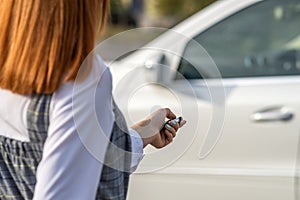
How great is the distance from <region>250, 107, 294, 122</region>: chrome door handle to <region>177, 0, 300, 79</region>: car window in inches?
16.0

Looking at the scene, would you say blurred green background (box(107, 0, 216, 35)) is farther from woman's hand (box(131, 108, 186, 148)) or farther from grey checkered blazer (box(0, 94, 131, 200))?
grey checkered blazer (box(0, 94, 131, 200))

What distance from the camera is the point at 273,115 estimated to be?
347 cm

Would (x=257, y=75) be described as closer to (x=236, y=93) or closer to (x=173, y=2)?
(x=236, y=93)

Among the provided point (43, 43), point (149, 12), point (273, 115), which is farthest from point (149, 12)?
point (43, 43)

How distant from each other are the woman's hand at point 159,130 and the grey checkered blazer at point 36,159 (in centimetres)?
12

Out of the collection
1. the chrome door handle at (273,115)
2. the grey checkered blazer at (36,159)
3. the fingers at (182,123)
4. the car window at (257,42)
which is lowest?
the grey checkered blazer at (36,159)

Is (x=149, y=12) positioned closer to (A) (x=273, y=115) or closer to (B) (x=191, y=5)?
(B) (x=191, y=5)

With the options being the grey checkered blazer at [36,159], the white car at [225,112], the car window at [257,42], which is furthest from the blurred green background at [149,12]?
the grey checkered blazer at [36,159]

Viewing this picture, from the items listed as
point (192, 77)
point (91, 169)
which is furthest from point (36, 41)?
point (192, 77)

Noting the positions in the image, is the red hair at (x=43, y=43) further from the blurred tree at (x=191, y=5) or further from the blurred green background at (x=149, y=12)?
the blurred tree at (x=191, y=5)

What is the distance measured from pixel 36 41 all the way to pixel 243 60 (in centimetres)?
269

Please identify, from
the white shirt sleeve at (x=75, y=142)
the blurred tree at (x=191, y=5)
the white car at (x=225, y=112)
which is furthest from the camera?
the blurred tree at (x=191, y=5)

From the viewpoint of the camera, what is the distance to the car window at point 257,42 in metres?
3.83

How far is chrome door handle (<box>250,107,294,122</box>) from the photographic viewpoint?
3.45 m
